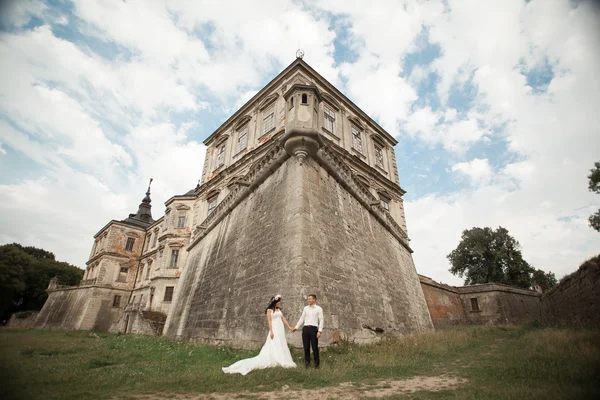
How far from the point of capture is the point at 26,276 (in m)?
35.8

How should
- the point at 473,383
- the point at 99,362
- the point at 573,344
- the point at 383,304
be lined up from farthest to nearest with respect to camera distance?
the point at 383,304
the point at 99,362
the point at 573,344
the point at 473,383

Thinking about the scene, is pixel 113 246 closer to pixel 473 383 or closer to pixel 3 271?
pixel 3 271

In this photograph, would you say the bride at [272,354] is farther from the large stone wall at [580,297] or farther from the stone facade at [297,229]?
the large stone wall at [580,297]

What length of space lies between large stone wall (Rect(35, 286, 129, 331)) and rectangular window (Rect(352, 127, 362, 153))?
30048 mm

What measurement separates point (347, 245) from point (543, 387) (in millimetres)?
6075

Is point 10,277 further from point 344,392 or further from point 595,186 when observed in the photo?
point 595,186

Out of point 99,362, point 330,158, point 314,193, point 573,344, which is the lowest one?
point 99,362

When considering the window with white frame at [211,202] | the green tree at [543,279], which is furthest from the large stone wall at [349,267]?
the green tree at [543,279]

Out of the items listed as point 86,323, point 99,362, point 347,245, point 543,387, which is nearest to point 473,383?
point 543,387

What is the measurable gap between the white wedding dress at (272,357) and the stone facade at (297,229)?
3.36 feet

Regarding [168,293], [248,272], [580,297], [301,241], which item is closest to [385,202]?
[580,297]

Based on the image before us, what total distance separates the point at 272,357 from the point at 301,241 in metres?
2.80

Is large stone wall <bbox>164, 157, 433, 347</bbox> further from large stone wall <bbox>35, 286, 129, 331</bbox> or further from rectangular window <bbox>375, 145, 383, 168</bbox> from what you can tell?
large stone wall <bbox>35, 286, 129, 331</bbox>

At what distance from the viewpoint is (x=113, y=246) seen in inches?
1276
